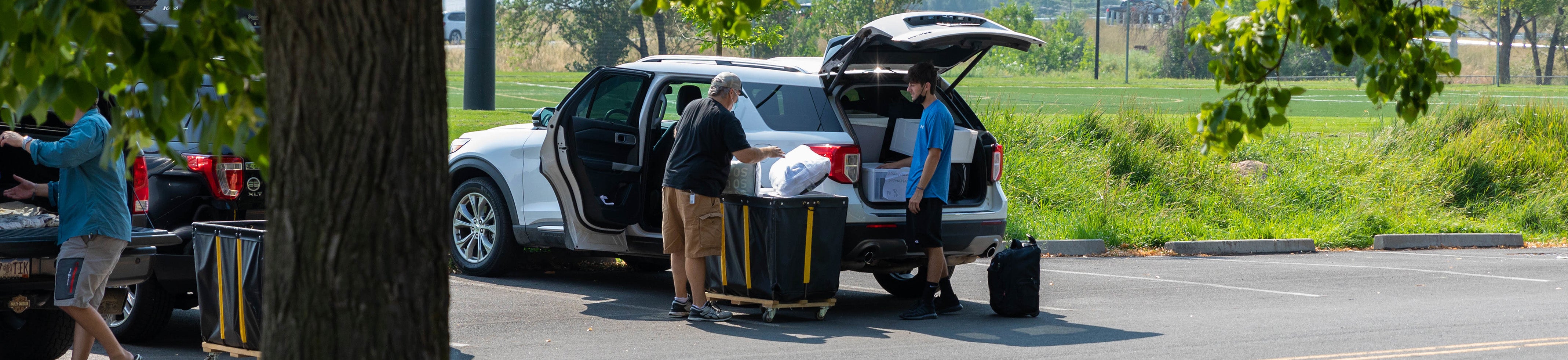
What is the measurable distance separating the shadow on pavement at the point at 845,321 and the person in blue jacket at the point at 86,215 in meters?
2.91

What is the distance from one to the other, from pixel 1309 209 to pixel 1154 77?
75153 millimetres

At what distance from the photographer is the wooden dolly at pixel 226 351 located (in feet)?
18.7

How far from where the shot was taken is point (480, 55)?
53.1ft

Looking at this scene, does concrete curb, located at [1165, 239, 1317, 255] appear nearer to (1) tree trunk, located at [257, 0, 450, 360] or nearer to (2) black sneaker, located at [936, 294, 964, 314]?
(2) black sneaker, located at [936, 294, 964, 314]

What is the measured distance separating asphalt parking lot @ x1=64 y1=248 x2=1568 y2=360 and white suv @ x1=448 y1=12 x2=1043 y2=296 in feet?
1.26

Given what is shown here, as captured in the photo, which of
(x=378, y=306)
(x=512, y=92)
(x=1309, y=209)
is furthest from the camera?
(x=512, y=92)

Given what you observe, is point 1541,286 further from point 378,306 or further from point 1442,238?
point 378,306

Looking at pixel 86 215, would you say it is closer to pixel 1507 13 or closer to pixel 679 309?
pixel 679 309

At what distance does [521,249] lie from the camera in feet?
30.9

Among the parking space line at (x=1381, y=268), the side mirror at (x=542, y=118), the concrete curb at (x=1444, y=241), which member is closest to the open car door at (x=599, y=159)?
the side mirror at (x=542, y=118)

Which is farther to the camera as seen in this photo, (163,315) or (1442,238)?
(1442,238)

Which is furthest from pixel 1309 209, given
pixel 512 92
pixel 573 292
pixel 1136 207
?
pixel 512 92

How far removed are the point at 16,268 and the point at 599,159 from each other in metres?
3.82

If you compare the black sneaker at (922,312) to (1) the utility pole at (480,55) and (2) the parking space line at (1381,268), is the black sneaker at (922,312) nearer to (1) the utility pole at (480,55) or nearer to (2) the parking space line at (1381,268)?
(2) the parking space line at (1381,268)
